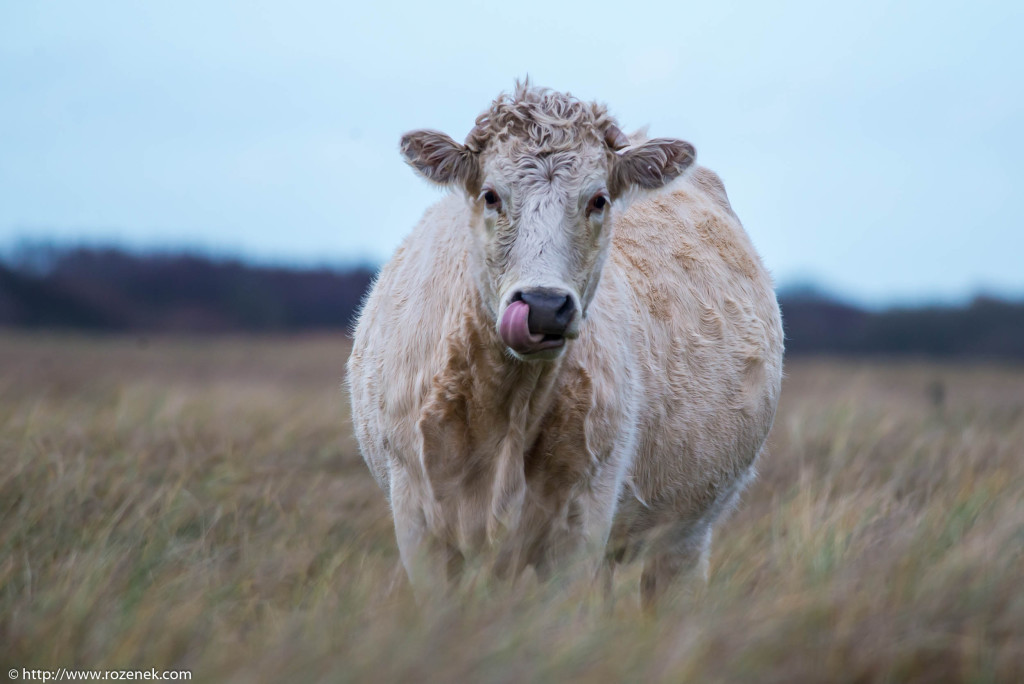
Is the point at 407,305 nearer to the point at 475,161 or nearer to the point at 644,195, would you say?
the point at 475,161

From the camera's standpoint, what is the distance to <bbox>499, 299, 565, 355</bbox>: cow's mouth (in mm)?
3350

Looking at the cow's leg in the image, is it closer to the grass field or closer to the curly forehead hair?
the grass field

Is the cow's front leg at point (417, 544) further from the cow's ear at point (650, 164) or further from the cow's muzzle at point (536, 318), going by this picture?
the cow's ear at point (650, 164)

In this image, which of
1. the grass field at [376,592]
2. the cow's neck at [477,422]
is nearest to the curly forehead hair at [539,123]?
the cow's neck at [477,422]

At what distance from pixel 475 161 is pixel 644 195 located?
79 centimetres

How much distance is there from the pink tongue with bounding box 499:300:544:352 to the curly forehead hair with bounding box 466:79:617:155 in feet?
2.44

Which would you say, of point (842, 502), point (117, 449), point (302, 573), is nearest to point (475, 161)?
point (302, 573)

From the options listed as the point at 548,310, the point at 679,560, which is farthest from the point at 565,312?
the point at 679,560

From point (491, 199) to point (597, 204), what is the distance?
419mm

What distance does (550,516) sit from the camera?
12.6 ft

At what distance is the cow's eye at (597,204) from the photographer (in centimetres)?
386

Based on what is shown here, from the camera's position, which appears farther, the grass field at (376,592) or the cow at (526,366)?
the cow at (526,366)

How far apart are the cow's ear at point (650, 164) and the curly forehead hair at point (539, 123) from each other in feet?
0.50

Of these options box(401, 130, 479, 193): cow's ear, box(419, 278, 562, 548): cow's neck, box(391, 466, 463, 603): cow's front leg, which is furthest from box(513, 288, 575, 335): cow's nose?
box(391, 466, 463, 603): cow's front leg
